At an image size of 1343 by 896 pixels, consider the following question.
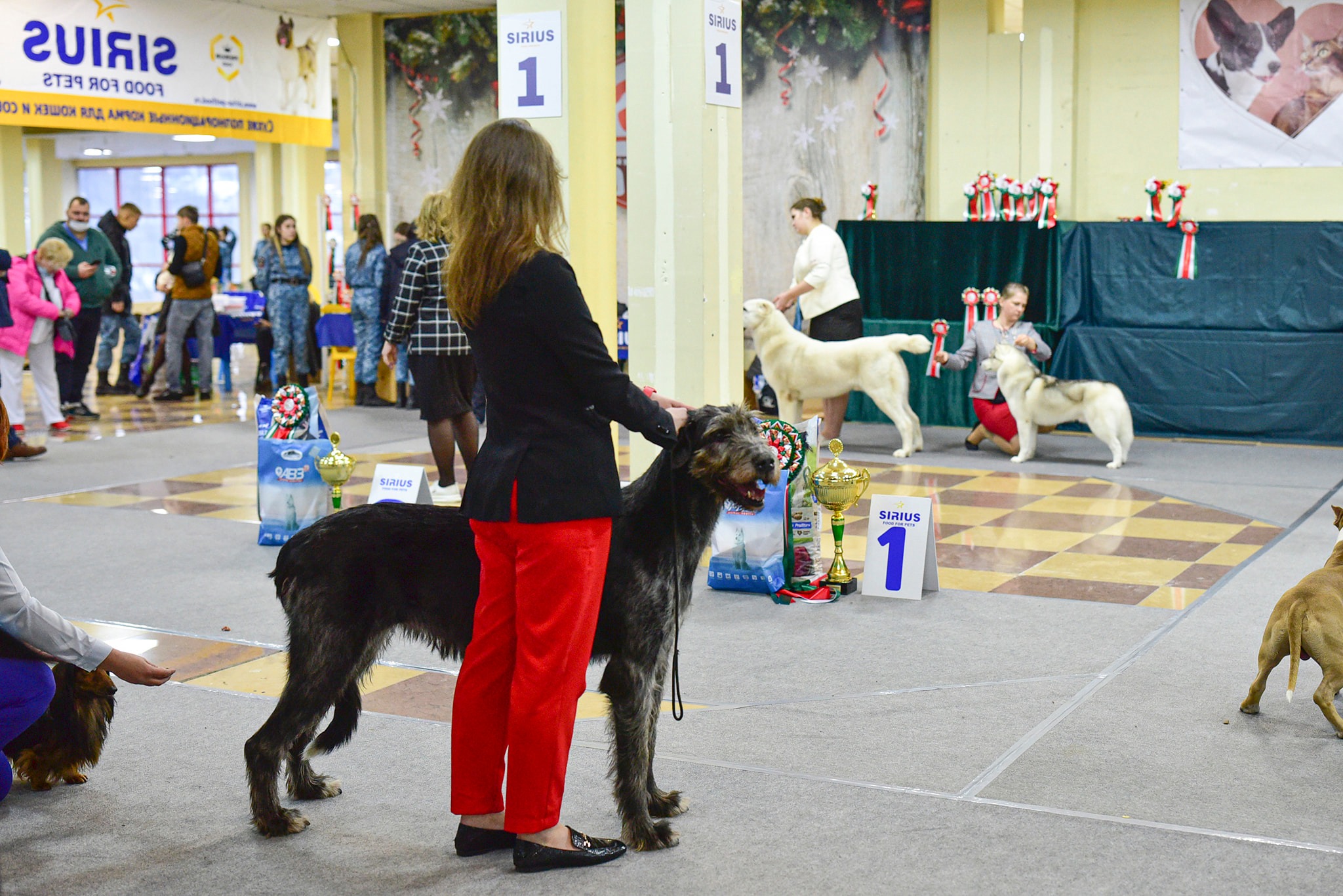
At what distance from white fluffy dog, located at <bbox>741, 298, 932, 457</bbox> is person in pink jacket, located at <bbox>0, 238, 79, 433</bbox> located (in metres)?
4.98

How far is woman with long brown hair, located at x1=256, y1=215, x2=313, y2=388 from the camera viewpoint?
42.2ft

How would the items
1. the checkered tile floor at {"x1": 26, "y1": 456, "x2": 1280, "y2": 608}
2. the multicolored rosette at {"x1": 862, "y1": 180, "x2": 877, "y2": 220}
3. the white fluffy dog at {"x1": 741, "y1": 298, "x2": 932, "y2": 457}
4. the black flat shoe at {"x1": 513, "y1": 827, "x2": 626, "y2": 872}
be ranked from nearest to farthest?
the black flat shoe at {"x1": 513, "y1": 827, "x2": 626, "y2": 872} → the checkered tile floor at {"x1": 26, "y1": 456, "x2": 1280, "y2": 608} → the white fluffy dog at {"x1": 741, "y1": 298, "x2": 932, "y2": 457} → the multicolored rosette at {"x1": 862, "y1": 180, "x2": 877, "y2": 220}

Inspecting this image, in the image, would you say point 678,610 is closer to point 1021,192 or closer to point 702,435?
point 702,435

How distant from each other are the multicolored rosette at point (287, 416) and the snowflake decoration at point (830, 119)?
7.12 metres

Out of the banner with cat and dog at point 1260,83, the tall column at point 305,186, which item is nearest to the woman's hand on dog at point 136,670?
the banner with cat and dog at point 1260,83

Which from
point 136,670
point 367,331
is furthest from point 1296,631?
point 367,331

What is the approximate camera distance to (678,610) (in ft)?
9.97

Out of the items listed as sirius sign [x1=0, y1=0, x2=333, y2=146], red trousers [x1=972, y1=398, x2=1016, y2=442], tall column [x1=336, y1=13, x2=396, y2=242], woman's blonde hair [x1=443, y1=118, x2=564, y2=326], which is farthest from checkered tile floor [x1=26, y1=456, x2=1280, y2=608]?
tall column [x1=336, y1=13, x2=396, y2=242]

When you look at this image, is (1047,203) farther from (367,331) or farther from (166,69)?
(166,69)

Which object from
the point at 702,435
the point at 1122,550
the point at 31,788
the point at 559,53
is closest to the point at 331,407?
the point at 559,53

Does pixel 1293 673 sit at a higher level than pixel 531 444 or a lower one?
lower

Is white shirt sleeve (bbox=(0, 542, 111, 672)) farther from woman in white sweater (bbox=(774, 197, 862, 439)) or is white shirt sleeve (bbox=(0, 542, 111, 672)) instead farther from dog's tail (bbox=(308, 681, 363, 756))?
woman in white sweater (bbox=(774, 197, 862, 439))

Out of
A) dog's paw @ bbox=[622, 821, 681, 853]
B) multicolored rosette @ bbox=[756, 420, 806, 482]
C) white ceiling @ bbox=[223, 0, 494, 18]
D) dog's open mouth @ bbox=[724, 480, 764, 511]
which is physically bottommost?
dog's paw @ bbox=[622, 821, 681, 853]

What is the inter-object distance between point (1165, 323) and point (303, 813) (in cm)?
847
